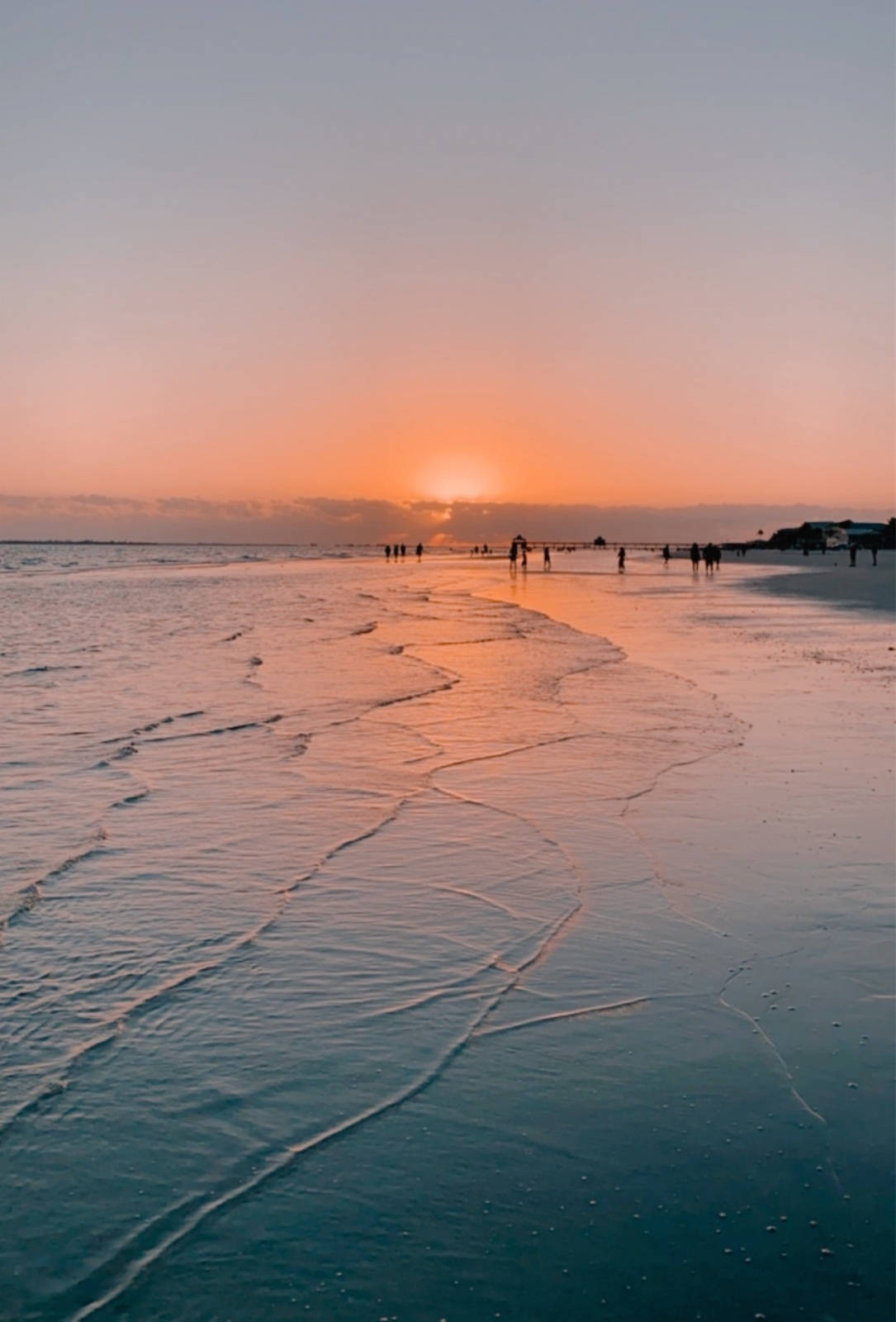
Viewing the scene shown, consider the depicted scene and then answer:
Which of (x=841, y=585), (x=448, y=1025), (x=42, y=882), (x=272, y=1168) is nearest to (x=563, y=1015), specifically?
(x=448, y=1025)

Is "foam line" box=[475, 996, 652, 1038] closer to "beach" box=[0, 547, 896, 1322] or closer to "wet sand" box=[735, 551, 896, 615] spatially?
"beach" box=[0, 547, 896, 1322]

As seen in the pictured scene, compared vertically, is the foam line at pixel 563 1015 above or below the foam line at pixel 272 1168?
above

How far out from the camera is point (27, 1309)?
3.76m

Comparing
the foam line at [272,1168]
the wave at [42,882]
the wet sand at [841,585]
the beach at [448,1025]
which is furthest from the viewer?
the wet sand at [841,585]

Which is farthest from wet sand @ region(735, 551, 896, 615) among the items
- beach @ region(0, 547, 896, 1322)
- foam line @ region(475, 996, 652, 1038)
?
foam line @ region(475, 996, 652, 1038)

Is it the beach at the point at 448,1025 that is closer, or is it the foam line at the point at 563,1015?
the beach at the point at 448,1025

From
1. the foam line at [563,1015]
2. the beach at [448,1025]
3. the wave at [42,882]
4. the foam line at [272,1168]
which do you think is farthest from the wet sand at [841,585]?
the foam line at [272,1168]

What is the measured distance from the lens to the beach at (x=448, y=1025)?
4.04 metres

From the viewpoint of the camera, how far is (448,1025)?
6023 mm

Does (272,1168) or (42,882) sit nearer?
(272,1168)

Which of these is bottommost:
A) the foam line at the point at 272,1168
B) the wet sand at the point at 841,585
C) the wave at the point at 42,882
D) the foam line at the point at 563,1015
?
the foam line at the point at 272,1168

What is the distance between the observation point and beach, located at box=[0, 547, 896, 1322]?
404 cm

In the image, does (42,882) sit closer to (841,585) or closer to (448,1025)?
(448,1025)

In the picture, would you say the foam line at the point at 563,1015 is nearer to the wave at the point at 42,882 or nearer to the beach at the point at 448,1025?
the beach at the point at 448,1025
